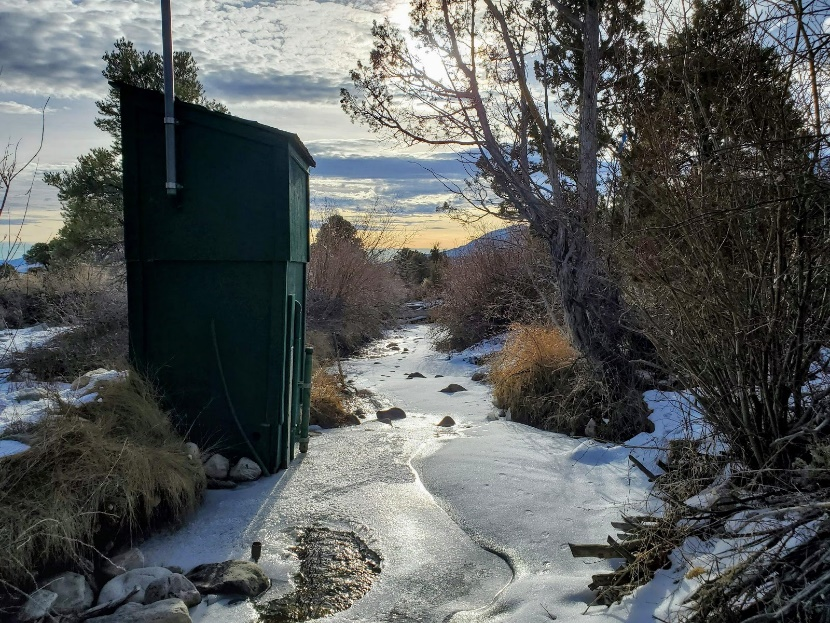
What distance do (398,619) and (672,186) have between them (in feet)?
8.72

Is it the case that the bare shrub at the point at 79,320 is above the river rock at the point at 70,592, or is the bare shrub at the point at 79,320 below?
above

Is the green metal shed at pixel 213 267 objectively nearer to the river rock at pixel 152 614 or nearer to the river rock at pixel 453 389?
the river rock at pixel 152 614

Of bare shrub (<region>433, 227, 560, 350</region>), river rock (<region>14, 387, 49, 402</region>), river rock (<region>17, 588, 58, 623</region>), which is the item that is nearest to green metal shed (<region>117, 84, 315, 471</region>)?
river rock (<region>14, 387, 49, 402</region>)

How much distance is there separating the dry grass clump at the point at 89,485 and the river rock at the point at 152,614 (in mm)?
337

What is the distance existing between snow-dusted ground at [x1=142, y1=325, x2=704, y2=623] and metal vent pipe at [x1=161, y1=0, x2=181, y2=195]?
2471 millimetres

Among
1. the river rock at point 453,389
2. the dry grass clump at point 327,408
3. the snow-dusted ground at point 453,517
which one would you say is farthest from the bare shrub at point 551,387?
the dry grass clump at point 327,408

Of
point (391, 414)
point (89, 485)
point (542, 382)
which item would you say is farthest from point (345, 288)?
point (89, 485)

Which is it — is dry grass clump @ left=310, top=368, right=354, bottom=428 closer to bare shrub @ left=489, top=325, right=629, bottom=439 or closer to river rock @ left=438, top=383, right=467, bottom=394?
bare shrub @ left=489, top=325, right=629, bottom=439

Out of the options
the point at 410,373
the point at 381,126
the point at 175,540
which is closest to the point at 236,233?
the point at 175,540

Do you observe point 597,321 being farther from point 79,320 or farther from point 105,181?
point 105,181

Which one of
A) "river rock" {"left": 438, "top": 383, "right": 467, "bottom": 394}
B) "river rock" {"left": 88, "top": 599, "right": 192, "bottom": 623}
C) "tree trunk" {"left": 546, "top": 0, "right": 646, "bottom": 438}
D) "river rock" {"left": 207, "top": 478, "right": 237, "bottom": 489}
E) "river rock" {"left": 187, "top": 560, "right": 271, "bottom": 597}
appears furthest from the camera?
"river rock" {"left": 438, "top": 383, "right": 467, "bottom": 394}

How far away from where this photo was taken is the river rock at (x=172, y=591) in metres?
3.10

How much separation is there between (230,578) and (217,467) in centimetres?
160

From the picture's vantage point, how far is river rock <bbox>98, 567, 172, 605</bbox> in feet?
10.1
